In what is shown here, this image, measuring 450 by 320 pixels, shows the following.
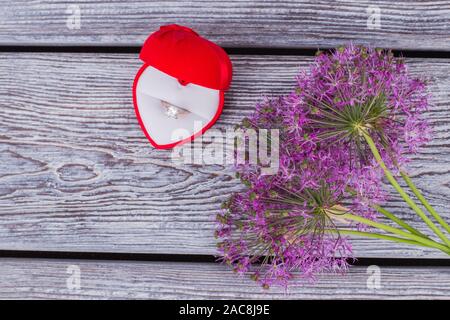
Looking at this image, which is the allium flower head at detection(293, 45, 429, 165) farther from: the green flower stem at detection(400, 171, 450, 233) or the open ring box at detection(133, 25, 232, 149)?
the open ring box at detection(133, 25, 232, 149)

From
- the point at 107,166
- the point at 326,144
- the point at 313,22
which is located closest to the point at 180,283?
the point at 107,166

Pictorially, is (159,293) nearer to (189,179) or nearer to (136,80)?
(189,179)

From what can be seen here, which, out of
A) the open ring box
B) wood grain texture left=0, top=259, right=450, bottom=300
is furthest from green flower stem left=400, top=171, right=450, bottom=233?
the open ring box

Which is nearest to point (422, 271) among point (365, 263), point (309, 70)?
point (365, 263)

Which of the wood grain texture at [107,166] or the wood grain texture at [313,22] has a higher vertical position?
the wood grain texture at [313,22]

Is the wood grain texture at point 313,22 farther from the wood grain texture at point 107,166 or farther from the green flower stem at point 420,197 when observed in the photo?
the green flower stem at point 420,197

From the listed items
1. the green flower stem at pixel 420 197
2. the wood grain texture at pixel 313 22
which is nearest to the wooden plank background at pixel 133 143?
the wood grain texture at pixel 313 22

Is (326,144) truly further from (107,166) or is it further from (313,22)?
(107,166)
